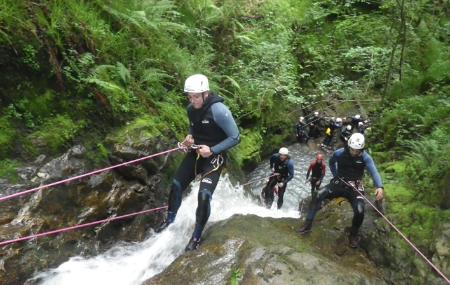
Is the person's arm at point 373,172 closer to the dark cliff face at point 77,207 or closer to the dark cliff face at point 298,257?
the dark cliff face at point 298,257

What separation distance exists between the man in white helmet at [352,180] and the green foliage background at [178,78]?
3.15 feet

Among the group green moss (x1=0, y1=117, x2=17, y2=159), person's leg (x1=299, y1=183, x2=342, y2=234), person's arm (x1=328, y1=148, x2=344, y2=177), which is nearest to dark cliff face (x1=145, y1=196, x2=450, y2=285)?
person's leg (x1=299, y1=183, x2=342, y2=234)

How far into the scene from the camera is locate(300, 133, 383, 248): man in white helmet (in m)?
6.40

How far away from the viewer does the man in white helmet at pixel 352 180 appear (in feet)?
21.0

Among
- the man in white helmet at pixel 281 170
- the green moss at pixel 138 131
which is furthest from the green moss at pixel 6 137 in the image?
the man in white helmet at pixel 281 170

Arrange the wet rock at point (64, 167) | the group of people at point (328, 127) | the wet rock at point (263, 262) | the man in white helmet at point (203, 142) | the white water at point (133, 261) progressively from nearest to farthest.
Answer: the wet rock at point (263, 262)
the man in white helmet at point (203, 142)
the white water at point (133, 261)
the wet rock at point (64, 167)
the group of people at point (328, 127)

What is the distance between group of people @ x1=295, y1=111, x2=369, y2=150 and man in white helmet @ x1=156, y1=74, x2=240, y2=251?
15576 mm

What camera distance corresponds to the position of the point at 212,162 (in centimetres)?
592

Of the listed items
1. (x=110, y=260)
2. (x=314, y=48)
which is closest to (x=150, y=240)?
(x=110, y=260)

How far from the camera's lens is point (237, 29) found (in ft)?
49.5

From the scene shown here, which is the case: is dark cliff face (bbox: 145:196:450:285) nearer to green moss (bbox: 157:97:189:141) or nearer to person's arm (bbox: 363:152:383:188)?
person's arm (bbox: 363:152:383:188)

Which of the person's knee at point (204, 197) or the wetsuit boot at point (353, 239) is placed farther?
the wetsuit boot at point (353, 239)

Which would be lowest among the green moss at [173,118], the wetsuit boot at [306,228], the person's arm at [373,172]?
the wetsuit boot at [306,228]

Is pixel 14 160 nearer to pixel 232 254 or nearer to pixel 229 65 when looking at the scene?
pixel 232 254
